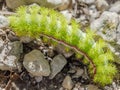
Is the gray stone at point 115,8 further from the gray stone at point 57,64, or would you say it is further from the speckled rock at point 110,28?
the gray stone at point 57,64

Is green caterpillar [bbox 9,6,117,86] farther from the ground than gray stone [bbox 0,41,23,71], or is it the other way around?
green caterpillar [bbox 9,6,117,86]

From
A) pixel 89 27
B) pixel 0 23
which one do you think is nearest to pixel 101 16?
pixel 89 27

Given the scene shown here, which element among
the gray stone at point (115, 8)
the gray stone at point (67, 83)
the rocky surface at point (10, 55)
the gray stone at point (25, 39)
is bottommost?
the gray stone at point (67, 83)

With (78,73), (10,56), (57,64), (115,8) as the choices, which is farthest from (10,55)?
(115,8)

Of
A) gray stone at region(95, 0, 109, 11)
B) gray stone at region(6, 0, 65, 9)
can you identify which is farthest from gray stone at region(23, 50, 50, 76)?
gray stone at region(95, 0, 109, 11)

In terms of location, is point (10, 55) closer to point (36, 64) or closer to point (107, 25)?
point (36, 64)

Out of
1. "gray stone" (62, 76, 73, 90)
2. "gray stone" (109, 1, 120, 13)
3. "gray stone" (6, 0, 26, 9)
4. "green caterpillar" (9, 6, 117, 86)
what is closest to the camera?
"green caterpillar" (9, 6, 117, 86)

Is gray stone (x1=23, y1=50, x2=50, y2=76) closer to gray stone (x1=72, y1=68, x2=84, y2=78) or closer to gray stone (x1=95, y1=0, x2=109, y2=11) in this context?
gray stone (x1=72, y1=68, x2=84, y2=78)

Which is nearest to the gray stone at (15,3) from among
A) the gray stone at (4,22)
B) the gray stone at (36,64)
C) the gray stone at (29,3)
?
the gray stone at (29,3)
